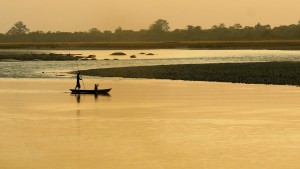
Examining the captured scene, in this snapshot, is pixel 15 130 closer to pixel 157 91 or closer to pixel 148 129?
pixel 148 129

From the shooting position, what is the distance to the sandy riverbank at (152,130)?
22125mm

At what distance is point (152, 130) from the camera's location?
95.6 ft

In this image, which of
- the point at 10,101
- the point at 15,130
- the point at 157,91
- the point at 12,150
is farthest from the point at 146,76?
the point at 12,150

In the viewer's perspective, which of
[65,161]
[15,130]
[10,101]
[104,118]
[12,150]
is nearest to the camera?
[65,161]

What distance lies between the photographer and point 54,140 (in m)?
26.4

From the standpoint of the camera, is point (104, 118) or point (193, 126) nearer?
point (193, 126)

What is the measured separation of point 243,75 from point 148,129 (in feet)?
139

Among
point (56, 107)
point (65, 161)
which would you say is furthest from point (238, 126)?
point (56, 107)

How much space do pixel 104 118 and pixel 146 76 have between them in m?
40.3

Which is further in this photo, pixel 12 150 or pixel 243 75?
pixel 243 75

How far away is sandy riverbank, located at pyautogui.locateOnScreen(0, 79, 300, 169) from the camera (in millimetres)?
22125

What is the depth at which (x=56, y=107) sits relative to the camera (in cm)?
3969

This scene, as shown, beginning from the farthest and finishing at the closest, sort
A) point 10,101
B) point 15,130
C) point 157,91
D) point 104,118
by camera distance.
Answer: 1. point 157,91
2. point 10,101
3. point 104,118
4. point 15,130

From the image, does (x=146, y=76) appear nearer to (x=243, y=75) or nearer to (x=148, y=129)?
(x=243, y=75)
